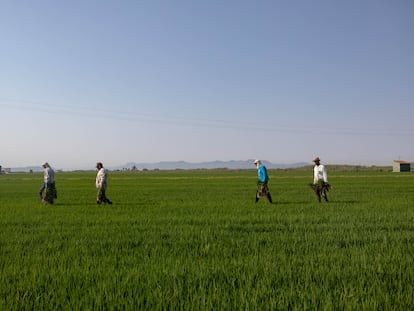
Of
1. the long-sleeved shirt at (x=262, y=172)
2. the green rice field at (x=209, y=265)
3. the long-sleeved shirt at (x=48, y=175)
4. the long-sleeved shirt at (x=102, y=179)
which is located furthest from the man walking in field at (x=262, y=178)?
the long-sleeved shirt at (x=48, y=175)

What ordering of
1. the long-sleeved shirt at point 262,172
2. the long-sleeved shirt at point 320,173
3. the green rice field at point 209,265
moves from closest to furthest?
the green rice field at point 209,265 < the long-sleeved shirt at point 262,172 < the long-sleeved shirt at point 320,173

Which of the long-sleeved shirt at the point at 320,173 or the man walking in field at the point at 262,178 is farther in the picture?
the long-sleeved shirt at the point at 320,173

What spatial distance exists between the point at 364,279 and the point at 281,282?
1.06 m

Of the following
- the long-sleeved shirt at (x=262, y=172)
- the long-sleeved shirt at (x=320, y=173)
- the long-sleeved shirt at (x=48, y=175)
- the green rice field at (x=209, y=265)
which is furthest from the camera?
the long-sleeved shirt at (x=48, y=175)

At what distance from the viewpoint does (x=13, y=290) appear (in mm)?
4965

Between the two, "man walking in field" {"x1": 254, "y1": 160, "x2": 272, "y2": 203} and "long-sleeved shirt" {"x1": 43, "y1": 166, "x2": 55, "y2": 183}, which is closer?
"man walking in field" {"x1": 254, "y1": 160, "x2": 272, "y2": 203}

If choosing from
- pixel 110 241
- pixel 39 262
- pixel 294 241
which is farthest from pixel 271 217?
pixel 39 262

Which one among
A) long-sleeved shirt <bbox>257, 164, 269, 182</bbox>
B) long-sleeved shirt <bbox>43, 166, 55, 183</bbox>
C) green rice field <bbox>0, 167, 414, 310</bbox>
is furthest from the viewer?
long-sleeved shirt <bbox>43, 166, 55, 183</bbox>

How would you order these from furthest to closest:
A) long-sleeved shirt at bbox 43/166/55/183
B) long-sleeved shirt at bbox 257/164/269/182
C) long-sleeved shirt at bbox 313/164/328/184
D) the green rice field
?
long-sleeved shirt at bbox 43/166/55/183, long-sleeved shirt at bbox 313/164/328/184, long-sleeved shirt at bbox 257/164/269/182, the green rice field

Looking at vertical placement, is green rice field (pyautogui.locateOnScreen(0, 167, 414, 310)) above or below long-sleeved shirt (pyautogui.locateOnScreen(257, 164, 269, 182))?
below

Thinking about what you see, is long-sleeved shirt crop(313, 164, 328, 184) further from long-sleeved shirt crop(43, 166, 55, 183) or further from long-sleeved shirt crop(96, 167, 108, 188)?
long-sleeved shirt crop(43, 166, 55, 183)

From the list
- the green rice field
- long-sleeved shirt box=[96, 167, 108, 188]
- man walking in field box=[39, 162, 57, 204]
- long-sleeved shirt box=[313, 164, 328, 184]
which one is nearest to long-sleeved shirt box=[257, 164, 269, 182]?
long-sleeved shirt box=[313, 164, 328, 184]

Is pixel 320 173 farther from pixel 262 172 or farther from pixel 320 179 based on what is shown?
pixel 262 172

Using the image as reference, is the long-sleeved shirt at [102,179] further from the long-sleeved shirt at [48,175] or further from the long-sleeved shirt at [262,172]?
the long-sleeved shirt at [262,172]
